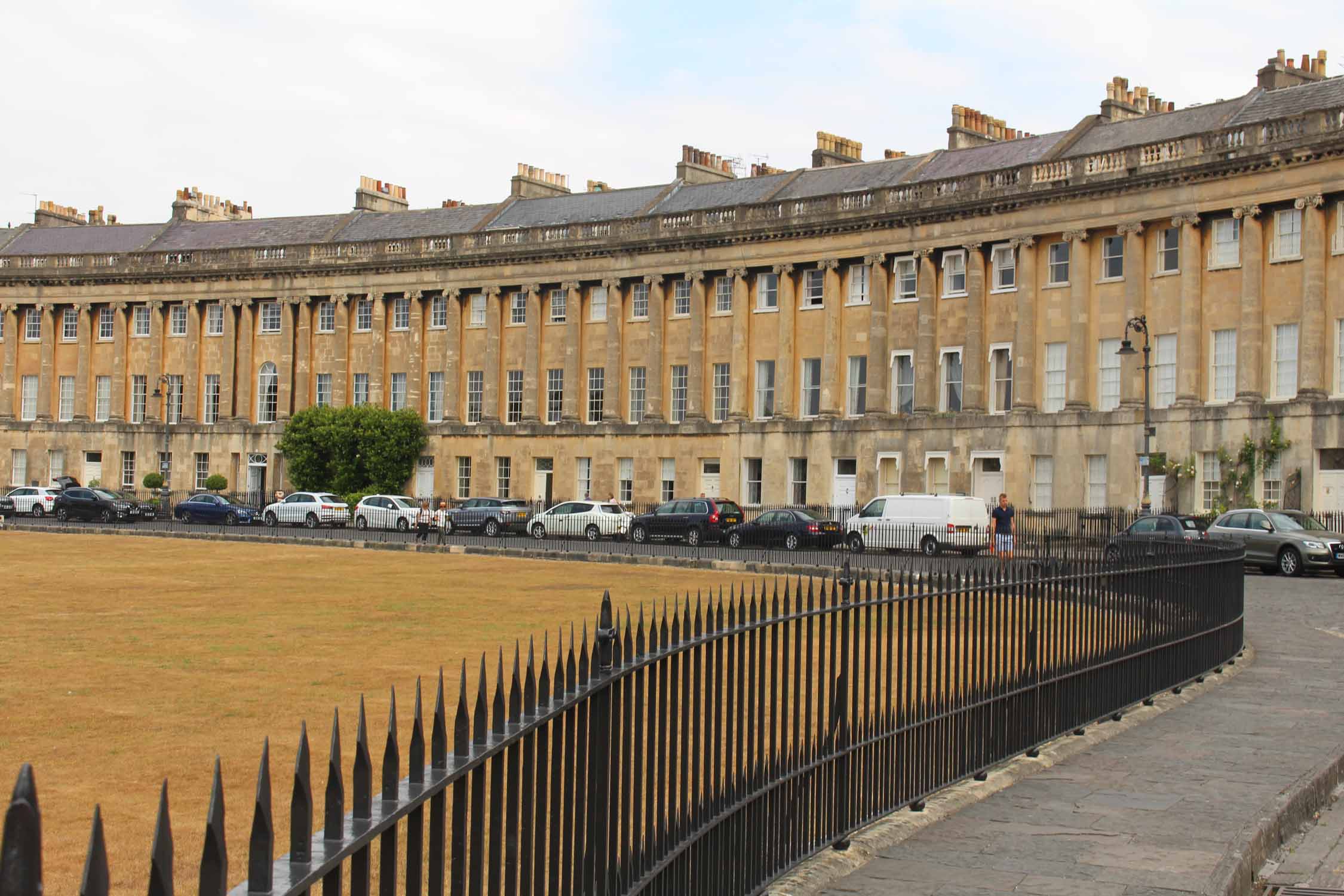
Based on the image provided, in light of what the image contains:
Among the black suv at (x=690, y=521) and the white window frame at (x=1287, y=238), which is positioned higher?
the white window frame at (x=1287, y=238)

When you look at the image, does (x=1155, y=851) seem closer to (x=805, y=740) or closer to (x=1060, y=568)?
(x=805, y=740)

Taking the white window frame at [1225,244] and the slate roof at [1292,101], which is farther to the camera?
the white window frame at [1225,244]

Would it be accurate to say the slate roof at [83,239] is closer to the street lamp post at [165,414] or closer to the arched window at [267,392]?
the street lamp post at [165,414]

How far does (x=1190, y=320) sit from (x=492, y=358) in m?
33.9

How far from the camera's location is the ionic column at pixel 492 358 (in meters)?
73.5

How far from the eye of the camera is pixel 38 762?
40.0ft

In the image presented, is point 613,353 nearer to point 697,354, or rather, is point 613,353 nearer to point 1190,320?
point 697,354

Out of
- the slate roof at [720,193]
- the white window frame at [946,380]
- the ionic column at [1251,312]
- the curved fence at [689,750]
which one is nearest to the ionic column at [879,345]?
the white window frame at [946,380]

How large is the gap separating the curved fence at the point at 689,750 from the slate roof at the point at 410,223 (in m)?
65.4

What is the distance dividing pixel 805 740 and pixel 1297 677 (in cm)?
1060

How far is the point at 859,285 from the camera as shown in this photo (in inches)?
2484

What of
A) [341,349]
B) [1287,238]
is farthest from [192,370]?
[1287,238]

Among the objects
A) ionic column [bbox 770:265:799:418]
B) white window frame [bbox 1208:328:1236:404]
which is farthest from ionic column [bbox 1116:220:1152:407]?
ionic column [bbox 770:265:799:418]

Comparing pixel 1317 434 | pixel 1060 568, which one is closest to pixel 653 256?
pixel 1317 434
